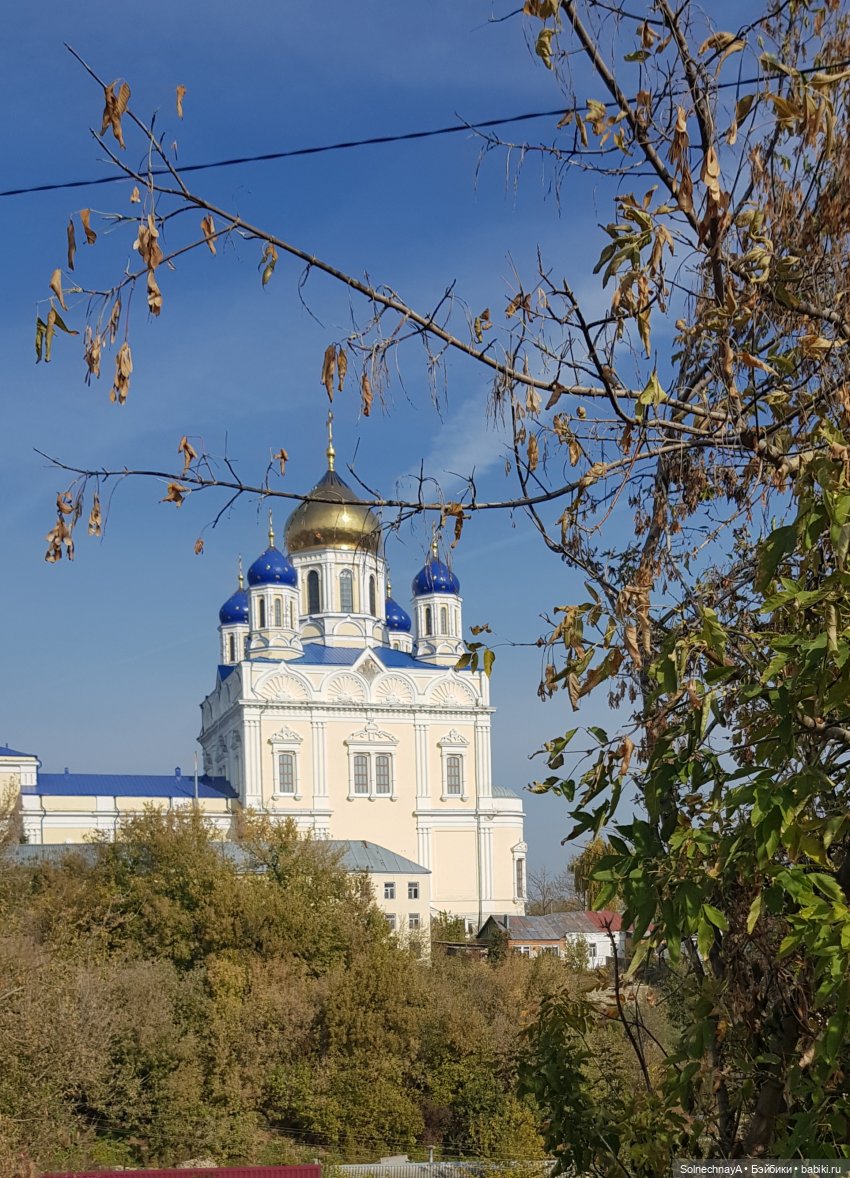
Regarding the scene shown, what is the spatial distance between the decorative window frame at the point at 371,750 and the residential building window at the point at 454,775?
1.88 m

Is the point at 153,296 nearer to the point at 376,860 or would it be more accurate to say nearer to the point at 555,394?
the point at 555,394

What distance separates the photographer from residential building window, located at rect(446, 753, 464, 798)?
42.7 metres

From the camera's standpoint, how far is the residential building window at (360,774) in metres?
41.6

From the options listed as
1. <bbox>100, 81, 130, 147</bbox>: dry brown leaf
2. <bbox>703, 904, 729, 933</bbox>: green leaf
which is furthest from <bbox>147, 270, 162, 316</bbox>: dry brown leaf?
<bbox>703, 904, 729, 933</bbox>: green leaf

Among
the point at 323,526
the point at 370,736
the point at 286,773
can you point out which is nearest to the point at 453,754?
the point at 370,736

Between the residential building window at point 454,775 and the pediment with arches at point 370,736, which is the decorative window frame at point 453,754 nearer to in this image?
the residential building window at point 454,775

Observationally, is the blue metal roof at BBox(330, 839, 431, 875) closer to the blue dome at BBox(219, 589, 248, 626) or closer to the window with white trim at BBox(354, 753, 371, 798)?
the window with white trim at BBox(354, 753, 371, 798)

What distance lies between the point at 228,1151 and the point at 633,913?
18.7 meters

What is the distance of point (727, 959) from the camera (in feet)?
9.39

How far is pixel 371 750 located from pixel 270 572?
6431mm

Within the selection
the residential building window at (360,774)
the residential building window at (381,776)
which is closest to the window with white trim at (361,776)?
the residential building window at (360,774)

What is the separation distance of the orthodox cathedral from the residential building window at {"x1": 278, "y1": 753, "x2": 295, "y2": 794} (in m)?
0.04

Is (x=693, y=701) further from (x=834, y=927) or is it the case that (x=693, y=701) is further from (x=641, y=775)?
(x=834, y=927)

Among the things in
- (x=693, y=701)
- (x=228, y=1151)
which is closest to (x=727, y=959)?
(x=693, y=701)
